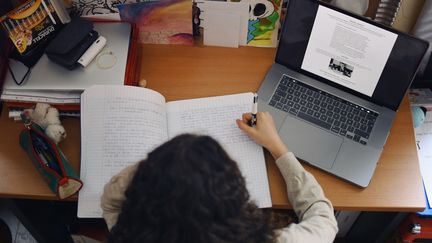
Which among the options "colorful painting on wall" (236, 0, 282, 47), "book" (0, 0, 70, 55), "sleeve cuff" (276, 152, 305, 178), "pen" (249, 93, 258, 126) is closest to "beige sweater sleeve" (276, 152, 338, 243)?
"sleeve cuff" (276, 152, 305, 178)

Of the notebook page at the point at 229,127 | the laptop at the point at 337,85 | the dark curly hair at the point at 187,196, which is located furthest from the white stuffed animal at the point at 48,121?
the laptop at the point at 337,85

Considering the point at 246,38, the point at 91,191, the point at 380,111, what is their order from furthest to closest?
the point at 246,38 < the point at 380,111 < the point at 91,191

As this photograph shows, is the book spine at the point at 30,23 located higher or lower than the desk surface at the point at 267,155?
higher

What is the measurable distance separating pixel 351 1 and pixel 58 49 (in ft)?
2.39

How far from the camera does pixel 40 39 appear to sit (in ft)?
3.58

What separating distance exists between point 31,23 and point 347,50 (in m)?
0.77

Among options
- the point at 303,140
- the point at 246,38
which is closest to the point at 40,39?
the point at 246,38

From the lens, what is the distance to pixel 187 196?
24.6 inches

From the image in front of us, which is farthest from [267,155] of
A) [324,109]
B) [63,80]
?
[63,80]

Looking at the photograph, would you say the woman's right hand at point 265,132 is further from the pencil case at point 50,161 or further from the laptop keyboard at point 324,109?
the pencil case at point 50,161

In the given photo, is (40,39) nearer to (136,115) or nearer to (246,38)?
(136,115)

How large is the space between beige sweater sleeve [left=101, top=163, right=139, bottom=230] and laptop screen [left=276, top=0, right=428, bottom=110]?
52cm

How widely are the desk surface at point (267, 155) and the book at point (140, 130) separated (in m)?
0.04

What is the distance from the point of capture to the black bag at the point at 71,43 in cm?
105
